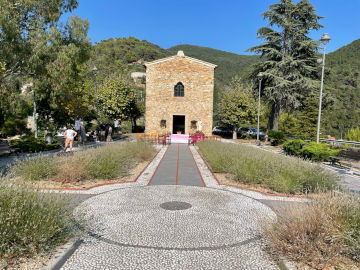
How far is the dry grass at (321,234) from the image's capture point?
328cm

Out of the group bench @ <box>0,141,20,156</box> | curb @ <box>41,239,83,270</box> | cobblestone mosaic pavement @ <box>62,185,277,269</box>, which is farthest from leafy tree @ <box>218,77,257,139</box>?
curb @ <box>41,239,83,270</box>

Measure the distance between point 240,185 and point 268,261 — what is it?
470cm

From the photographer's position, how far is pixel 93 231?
4.38m

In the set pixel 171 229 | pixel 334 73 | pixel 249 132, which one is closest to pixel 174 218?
pixel 171 229

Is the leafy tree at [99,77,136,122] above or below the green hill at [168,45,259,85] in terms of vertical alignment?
below

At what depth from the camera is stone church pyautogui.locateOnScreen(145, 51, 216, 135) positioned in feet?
90.6

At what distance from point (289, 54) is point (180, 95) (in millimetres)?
12372

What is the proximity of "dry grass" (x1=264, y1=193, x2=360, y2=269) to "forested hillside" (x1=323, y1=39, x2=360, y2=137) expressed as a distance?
52.3 metres

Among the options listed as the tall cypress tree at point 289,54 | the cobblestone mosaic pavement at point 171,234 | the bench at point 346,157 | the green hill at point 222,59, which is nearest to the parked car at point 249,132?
the tall cypress tree at point 289,54

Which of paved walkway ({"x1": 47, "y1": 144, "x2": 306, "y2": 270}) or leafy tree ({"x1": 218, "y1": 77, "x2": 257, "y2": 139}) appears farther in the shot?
leafy tree ({"x1": 218, "y1": 77, "x2": 257, "y2": 139})

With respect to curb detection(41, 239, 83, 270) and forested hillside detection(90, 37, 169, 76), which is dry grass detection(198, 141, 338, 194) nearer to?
curb detection(41, 239, 83, 270)

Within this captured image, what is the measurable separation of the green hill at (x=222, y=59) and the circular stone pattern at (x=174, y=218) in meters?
71.8

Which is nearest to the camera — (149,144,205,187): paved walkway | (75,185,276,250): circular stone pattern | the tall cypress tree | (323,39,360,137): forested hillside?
(75,185,276,250): circular stone pattern

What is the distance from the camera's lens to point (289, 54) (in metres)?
25.8
